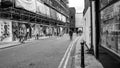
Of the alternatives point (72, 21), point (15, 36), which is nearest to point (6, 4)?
point (15, 36)

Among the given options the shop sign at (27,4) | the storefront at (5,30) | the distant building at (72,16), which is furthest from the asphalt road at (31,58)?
the distant building at (72,16)

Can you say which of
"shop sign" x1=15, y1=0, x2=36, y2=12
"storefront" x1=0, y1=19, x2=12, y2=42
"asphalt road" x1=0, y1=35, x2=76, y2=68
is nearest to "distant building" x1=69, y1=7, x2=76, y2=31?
"shop sign" x1=15, y1=0, x2=36, y2=12

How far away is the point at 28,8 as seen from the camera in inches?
1041

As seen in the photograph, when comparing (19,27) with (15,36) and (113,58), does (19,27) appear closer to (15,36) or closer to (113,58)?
(15,36)

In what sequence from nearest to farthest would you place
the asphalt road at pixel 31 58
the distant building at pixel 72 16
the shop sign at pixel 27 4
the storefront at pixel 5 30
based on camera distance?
1. the asphalt road at pixel 31 58
2. the storefront at pixel 5 30
3. the shop sign at pixel 27 4
4. the distant building at pixel 72 16

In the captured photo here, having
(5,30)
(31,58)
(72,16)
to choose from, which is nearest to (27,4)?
(5,30)

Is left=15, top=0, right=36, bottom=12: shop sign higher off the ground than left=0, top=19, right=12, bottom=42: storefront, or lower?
higher

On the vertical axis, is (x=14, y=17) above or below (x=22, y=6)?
below

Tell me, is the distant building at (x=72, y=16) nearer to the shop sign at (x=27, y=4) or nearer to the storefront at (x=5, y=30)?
the shop sign at (x=27, y=4)

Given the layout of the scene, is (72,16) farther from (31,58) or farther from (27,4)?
(31,58)

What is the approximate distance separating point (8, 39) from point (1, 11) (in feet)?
14.0

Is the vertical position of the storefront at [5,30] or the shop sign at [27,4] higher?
the shop sign at [27,4]

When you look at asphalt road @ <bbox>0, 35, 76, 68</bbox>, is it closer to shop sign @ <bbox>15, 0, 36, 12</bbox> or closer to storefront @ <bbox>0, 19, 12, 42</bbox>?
storefront @ <bbox>0, 19, 12, 42</bbox>

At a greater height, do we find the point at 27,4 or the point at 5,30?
the point at 27,4
